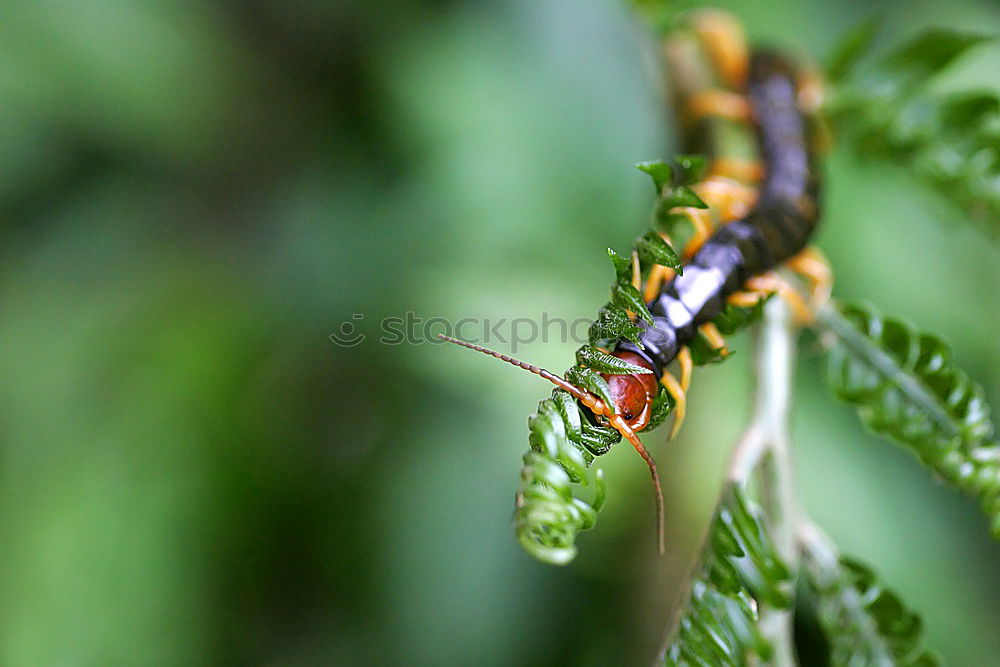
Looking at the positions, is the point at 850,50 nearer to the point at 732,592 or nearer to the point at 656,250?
A: the point at 656,250

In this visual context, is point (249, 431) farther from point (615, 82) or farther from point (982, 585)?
point (982, 585)

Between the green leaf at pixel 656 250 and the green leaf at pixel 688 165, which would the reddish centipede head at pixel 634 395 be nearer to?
the green leaf at pixel 656 250

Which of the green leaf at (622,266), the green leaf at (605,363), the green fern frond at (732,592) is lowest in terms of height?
the green fern frond at (732,592)

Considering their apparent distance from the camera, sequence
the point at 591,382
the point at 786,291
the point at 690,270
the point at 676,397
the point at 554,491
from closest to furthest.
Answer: the point at 554,491
the point at 591,382
the point at 676,397
the point at 690,270
the point at 786,291

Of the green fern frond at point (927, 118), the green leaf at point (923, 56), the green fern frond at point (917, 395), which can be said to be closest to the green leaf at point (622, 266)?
the green fern frond at point (917, 395)

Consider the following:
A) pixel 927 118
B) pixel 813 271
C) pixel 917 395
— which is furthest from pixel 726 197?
pixel 917 395

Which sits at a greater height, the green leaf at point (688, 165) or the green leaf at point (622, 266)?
the green leaf at point (688, 165)

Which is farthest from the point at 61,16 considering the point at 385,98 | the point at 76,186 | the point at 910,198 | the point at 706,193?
the point at 910,198
